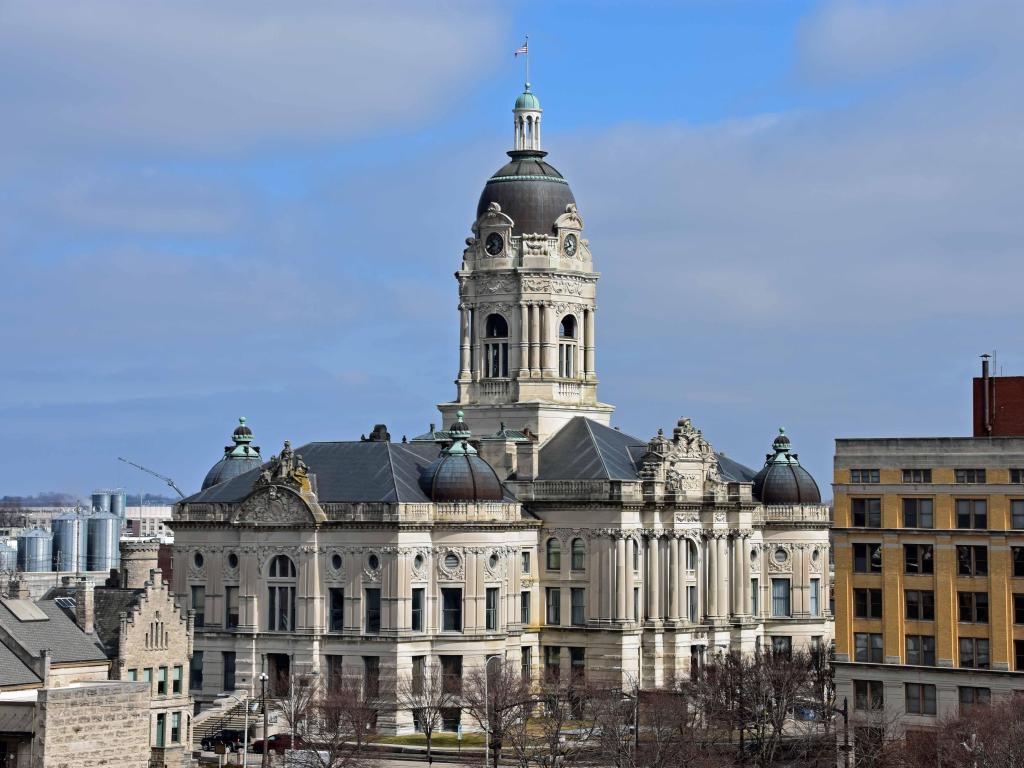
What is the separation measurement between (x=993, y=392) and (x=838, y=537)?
12701mm

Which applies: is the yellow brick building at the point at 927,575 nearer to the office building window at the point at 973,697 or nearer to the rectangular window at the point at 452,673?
the office building window at the point at 973,697

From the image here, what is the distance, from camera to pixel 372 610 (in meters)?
174

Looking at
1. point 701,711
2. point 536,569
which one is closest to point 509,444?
point 536,569

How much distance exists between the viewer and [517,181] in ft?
638

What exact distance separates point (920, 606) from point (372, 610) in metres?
44.3

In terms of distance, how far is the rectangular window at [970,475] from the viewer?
462ft

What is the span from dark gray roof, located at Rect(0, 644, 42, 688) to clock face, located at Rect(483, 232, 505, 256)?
67672 millimetres

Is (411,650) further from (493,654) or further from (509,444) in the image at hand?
(509,444)

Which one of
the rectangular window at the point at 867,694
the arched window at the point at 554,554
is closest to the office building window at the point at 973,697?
the rectangular window at the point at 867,694

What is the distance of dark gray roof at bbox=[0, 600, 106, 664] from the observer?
137 meters

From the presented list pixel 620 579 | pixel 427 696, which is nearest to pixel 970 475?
pixel 427 696

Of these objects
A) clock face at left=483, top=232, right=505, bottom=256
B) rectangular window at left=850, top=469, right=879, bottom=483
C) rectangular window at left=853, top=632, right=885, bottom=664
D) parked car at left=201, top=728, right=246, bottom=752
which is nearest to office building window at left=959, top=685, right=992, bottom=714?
rectangular window at left=853, top=632, right=885, bottom=664

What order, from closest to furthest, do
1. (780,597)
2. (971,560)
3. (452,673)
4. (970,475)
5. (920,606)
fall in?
(971,560) → (970,475) → (920,606) → (452,673) → (780,597)

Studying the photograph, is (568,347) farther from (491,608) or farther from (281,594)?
(281,594)
